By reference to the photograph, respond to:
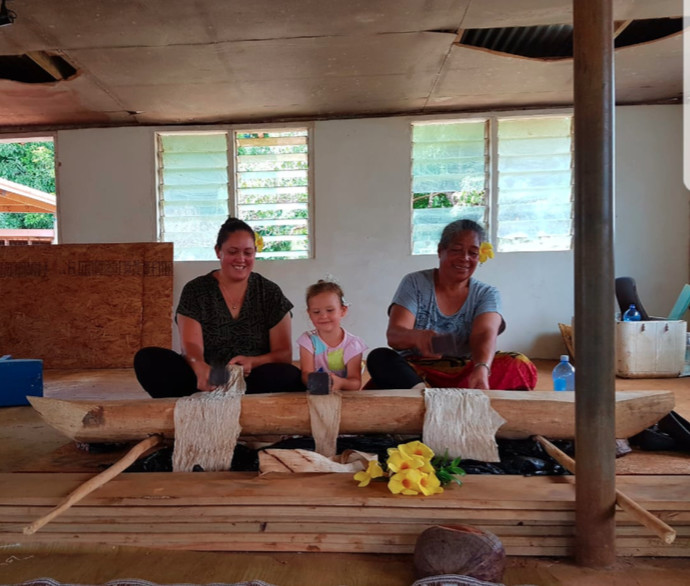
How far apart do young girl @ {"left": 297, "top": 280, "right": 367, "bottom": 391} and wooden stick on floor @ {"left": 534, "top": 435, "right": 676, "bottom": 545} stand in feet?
2.84

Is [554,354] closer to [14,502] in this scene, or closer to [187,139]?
[187,139]

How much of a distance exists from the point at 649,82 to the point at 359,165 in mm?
2600

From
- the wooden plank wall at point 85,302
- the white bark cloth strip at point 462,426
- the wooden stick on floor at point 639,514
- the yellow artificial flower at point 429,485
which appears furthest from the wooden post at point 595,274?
the wooden plank wall at point 85,302

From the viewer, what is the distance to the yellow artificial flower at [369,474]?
1.68 meters

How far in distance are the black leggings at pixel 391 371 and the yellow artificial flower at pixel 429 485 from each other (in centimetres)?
70

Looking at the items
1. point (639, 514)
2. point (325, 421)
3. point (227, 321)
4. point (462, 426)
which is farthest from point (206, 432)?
point (639, 514)

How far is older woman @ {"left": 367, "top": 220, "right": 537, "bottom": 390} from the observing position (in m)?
2.41

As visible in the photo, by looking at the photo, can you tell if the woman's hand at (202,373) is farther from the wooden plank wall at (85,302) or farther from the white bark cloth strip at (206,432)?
the wooden plank wall at (85,302)

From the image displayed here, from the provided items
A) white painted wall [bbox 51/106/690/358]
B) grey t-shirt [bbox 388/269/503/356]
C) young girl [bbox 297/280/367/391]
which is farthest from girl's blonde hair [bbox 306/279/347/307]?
white painted wall [bbox 51/106/690/358]

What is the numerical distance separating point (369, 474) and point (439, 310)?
1099 millimetres

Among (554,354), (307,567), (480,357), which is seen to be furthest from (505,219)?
(307,567)

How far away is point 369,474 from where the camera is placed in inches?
66.7

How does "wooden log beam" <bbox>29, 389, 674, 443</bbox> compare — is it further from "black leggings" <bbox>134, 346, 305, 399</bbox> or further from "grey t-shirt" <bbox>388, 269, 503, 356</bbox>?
"grey t-shirt" <bbox>388, 269, 503, 356</bbox>

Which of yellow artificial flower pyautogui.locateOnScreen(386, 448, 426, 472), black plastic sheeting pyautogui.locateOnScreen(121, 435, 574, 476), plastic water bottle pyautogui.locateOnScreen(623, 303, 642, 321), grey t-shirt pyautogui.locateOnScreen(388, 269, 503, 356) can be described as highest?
grey t-shirt pyautogui.locateOnScreen(388, 269, 503, 356)
